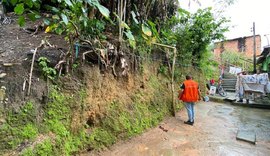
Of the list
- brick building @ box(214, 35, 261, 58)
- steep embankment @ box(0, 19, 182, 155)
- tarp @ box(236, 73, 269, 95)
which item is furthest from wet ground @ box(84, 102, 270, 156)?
brick building @ box(214, 35, 261, 58)

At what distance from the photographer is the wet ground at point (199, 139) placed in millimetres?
4287

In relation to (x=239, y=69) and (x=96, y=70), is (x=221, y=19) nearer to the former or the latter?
(x=96, y=70)

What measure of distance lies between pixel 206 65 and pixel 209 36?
7.90ft

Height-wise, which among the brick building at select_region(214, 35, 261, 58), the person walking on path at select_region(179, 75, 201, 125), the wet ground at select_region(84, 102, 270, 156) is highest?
the brick building at select_region(214, 35, 261, 58)

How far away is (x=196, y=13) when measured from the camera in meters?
8.28

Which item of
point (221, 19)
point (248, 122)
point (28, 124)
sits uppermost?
point (221, 19)

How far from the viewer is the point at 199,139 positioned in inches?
200

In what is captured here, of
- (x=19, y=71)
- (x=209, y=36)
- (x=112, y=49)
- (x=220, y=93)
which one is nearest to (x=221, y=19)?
(x=209, y=36)

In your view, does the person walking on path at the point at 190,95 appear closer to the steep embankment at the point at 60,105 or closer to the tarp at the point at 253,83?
the steep embankment at the point at 60,105

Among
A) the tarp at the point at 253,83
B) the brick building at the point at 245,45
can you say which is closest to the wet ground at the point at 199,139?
the tarp at the point at 253,83

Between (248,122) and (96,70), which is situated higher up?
(96,70)

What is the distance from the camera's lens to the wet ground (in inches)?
169

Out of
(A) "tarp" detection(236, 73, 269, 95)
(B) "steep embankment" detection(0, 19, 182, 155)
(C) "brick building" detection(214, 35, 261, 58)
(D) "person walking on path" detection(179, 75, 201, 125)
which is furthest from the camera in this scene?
(C) "brick building" detection(214, 35, 261, 58)

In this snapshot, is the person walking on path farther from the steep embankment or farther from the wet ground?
the steep embankment
